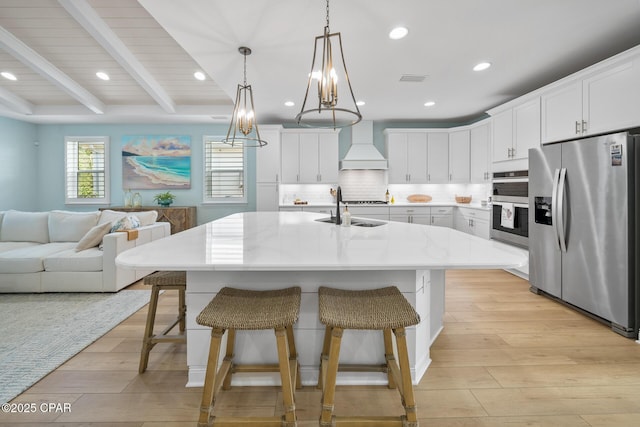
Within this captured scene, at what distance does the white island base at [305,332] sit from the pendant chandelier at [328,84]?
923 millimetres

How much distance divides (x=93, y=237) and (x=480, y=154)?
228 inches

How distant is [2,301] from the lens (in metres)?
3.17

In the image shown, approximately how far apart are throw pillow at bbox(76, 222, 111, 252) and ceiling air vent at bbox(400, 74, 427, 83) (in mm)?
4011

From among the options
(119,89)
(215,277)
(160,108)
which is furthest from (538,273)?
(119,89)

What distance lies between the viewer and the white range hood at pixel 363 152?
580cm

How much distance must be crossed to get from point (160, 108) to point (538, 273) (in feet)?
20.0

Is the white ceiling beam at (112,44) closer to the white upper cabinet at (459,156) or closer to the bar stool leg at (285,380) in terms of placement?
the bar stool leg at (285,380)

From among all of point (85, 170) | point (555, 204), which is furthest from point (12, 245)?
point (555, 204)

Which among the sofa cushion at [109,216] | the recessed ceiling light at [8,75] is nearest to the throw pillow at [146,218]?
the sofa cushion at [109,216]

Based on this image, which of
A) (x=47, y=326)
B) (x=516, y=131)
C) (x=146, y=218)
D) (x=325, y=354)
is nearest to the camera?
(x=325, y=354)

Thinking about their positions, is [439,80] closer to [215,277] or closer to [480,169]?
[480,169]

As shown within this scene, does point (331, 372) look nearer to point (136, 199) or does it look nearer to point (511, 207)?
point (511, 207)

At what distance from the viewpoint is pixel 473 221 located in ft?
16.4

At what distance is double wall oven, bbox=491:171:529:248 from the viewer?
12.1 ft
